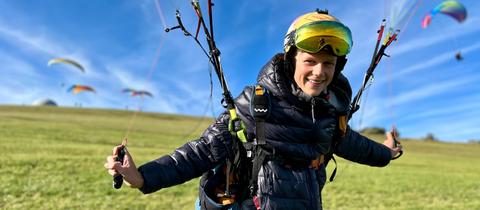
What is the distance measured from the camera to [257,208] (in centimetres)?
327

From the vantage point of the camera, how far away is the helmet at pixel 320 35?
130 inches

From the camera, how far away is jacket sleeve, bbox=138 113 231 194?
10.7ft

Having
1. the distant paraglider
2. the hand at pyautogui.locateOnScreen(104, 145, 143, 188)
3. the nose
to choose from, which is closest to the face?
the nose

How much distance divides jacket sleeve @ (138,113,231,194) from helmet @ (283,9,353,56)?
0.83 meters

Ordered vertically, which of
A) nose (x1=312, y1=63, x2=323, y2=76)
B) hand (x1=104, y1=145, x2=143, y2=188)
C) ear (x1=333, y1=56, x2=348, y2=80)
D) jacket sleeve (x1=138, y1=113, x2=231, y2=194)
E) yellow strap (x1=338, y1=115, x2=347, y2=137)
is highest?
ear (x1=333, y1=56, x2=348, y2=80)

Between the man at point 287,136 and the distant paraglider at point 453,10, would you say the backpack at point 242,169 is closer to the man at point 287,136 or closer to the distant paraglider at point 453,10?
the man at point 287,136

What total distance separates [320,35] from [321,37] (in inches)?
0.7

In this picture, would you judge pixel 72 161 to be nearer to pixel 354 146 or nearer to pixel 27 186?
pixel 27 186

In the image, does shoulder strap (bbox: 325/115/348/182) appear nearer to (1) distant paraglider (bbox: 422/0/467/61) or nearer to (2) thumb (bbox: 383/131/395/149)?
(2) thumb (bbox: 383/131/395/149)

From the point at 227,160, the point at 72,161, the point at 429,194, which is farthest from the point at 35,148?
the point at 227,160

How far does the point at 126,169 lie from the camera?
306 cm

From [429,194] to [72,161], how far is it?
1396 centimetres

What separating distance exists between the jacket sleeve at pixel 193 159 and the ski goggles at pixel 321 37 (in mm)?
837

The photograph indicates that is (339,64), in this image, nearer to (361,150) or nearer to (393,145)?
(361,150)
